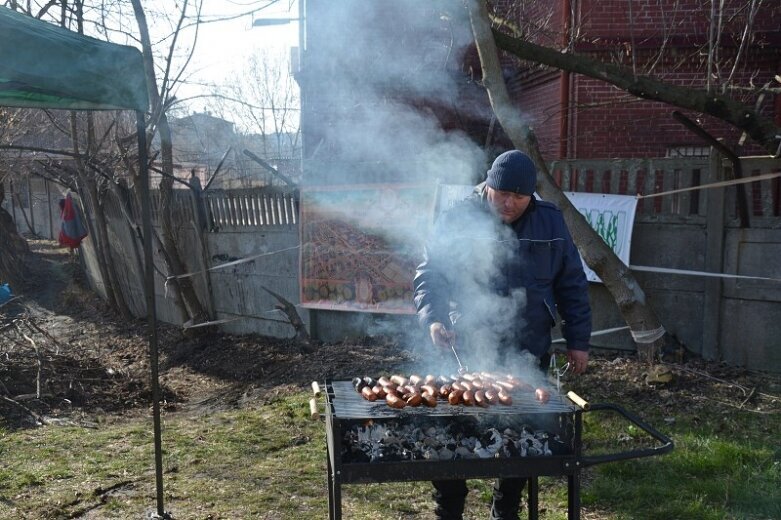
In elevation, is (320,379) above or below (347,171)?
below

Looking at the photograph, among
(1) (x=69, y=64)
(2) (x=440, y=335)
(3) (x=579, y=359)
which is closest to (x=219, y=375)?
(1) (x=69, y=64)

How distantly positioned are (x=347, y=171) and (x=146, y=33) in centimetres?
324

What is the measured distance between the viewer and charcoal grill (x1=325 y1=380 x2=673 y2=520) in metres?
2.85

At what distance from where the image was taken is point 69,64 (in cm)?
390

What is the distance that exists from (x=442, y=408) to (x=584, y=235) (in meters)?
3.96

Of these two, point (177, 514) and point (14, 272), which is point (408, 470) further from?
point (14, 272)

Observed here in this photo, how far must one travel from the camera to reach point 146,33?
8.79 metres

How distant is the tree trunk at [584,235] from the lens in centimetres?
649

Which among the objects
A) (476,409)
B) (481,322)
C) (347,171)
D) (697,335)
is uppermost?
(347,171)

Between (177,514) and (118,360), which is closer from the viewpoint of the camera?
(177,514)

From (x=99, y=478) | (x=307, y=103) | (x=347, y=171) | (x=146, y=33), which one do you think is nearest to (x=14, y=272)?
(x=307, y=103)

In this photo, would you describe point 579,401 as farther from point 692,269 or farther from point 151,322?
point 692,269

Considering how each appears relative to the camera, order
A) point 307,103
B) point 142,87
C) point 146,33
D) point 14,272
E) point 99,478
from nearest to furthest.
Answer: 1. point 142,87
2. point 99,478
3. point 146,33
4. point 307,103
5. point 14,272

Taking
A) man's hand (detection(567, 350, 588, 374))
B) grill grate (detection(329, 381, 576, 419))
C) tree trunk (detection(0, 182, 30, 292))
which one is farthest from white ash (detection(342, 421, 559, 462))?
tree trunk (detection(0, 182, 30, 292))
